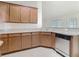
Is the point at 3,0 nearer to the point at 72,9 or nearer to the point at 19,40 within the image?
the point at 19,40

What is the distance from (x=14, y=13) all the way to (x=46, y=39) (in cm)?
156

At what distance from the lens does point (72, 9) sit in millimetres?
5438

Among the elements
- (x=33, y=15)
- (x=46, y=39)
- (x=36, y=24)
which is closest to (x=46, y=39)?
(x=46, y=39)

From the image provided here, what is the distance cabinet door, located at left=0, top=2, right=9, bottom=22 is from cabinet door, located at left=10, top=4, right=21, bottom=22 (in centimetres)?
20

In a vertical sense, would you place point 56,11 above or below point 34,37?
above

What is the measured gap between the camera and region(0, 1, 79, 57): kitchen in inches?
→ 178

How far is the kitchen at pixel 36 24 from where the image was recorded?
14.9ft

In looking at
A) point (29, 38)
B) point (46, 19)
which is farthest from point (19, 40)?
point (46, 19)

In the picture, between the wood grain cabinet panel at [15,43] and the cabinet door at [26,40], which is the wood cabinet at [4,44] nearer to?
the wood grain cabinet panel at [15,43]

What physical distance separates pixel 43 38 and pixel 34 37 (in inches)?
15.3

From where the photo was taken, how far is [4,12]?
4.86 meters

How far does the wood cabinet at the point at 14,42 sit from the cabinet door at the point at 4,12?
2.30ft

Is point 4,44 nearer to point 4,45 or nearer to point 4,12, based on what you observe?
point 4,45

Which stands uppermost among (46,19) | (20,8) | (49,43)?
(20,8)
